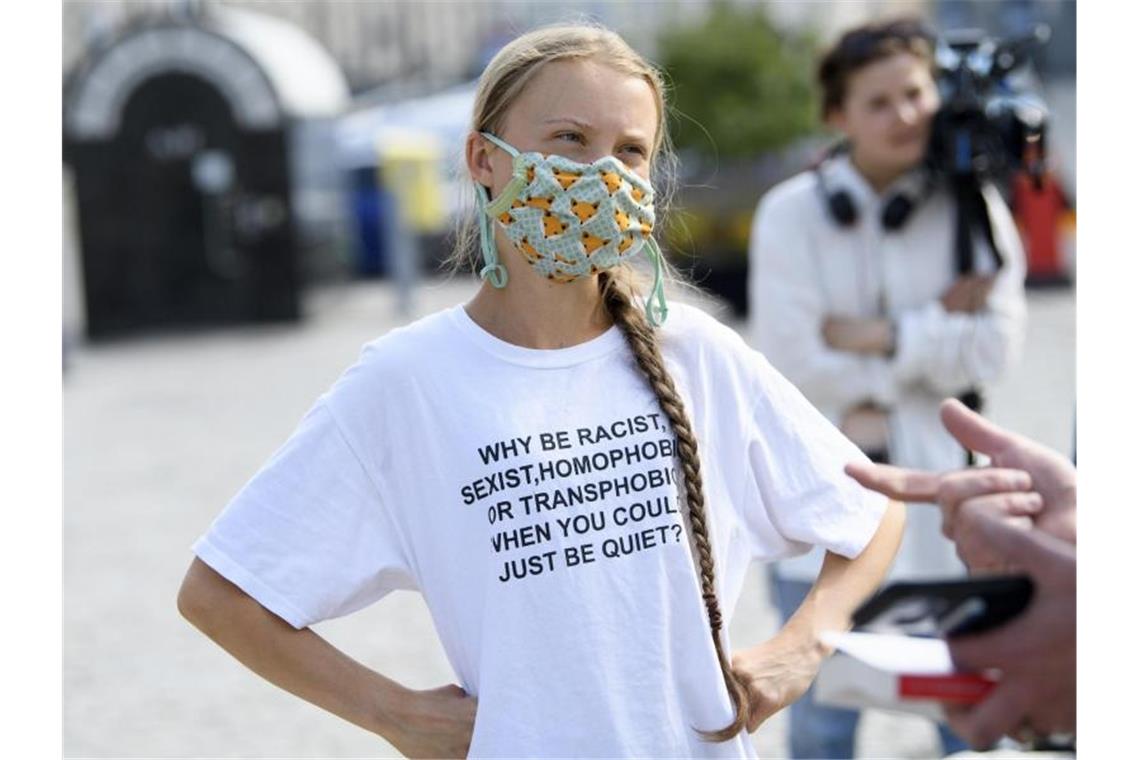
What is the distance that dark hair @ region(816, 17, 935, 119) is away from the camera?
12.2 ft

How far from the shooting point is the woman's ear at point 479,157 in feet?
7.22

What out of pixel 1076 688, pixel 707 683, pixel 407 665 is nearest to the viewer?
pixel 1076 688

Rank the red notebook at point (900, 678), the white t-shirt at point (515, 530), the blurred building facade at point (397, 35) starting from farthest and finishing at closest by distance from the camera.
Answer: the blurred building facade at point (397, 35), the white t-shirt at point (515, 530), the red notebook at point (900, 678)

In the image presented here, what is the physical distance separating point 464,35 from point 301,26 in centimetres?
315

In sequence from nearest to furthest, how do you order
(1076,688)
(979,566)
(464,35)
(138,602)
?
1. (1076,688)
2. (979,566)
3. (138,602)
4. (464,35)

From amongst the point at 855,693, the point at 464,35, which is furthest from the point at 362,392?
the point at 464,35

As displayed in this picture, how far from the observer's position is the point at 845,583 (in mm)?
2252

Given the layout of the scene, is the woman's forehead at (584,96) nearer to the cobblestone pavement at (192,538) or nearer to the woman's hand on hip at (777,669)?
the cobblestone pavement at (192,538)

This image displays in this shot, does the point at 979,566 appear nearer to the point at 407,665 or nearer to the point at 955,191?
the point at 955,191

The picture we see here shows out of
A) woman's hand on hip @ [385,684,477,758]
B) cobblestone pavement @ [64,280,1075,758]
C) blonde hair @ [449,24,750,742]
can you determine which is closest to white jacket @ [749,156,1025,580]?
cobblestone pavement @ [64,280,1075,758]

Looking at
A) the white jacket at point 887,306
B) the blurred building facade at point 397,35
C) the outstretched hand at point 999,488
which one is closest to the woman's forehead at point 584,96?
the outstretched hand at point 999,488

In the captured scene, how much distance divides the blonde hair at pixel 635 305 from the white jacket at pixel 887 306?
4.84ft

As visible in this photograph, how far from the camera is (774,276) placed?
3738 millimetres
